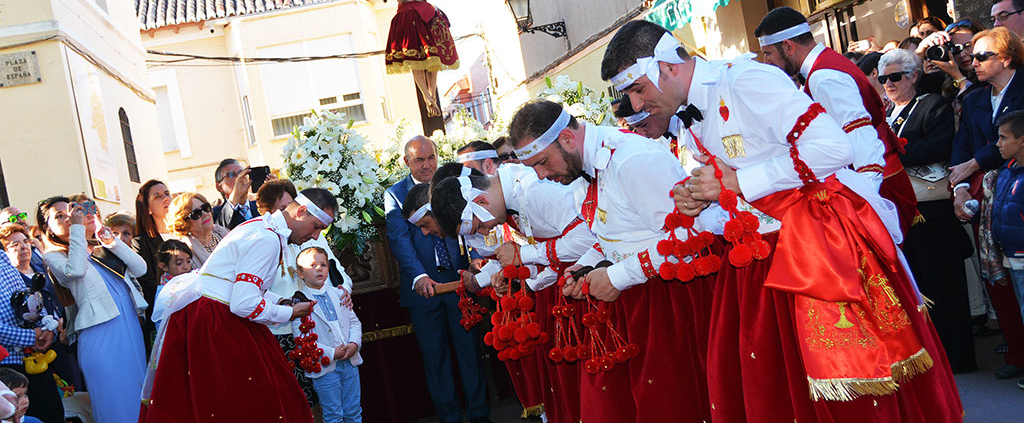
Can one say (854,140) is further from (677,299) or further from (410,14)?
(410,14)

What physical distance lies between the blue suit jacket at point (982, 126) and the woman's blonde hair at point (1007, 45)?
100mm

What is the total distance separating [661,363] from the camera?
3871 millimetres

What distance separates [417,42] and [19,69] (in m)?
7.73

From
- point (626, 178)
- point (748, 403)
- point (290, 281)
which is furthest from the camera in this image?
point (290, 281)

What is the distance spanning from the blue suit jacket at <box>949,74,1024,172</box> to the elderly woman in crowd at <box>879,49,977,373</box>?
150 millimetres

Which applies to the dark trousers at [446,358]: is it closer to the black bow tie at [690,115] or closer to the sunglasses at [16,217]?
the sunglasses at [16,217]

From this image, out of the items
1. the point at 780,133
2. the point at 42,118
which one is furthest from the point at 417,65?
the point at 42,118

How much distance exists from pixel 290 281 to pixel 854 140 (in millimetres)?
3899

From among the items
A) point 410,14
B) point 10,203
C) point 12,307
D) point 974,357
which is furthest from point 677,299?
point 10,203

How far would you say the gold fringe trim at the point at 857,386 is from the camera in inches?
117

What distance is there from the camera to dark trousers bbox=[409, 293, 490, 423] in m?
Result: 6.92

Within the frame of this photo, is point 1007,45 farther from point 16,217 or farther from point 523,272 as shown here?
point 16,217

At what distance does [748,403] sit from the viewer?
3209 millimetres

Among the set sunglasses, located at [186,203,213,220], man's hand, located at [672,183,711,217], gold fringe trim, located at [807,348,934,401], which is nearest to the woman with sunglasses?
sunglasses, located at [186,203,213,220]
